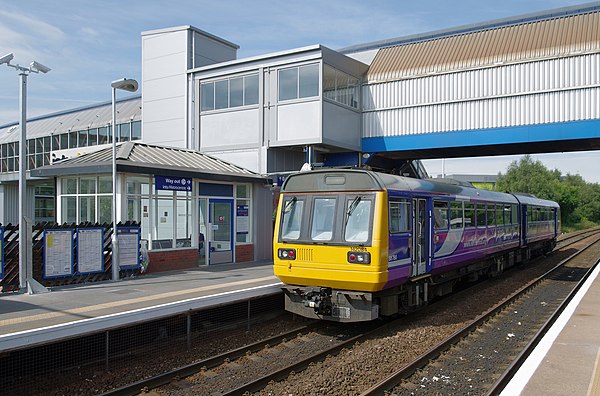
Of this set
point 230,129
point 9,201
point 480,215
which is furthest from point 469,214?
point 9,201

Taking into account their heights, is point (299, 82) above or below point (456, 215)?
above

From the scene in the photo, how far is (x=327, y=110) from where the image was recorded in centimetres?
2041

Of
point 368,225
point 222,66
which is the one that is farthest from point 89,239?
point 222,66

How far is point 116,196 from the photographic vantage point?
13.9m

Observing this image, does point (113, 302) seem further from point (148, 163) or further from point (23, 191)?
point (148, 163)

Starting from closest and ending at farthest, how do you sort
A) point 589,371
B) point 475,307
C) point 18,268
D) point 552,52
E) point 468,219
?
point 589,371
point 18,268
point 475,307
point 468,219
point 552,52

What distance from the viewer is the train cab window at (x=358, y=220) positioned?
360 inches

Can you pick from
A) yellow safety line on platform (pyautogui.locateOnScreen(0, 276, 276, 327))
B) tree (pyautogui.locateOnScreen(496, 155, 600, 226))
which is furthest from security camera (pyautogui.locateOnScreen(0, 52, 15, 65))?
tree (pyautogui.locateOnScreen(496, 155, 600, 226))

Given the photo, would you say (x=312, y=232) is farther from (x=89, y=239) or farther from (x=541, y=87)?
(x=541, y=87)

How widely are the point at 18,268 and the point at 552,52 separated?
62.2 feet

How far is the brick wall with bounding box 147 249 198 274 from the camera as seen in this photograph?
14.5 meters

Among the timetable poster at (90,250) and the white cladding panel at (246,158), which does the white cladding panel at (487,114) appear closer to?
the white cladding panel at (246,158)

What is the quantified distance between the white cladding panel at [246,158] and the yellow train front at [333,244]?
37.5ft

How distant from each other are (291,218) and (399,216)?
2012mm
